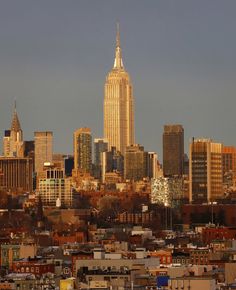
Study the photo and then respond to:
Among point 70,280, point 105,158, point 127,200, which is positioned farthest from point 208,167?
point 70,280

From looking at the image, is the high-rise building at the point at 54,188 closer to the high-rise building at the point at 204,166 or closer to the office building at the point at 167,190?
the office building at the point at 167,190

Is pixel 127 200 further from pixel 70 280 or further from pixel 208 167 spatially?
pixel 70 280

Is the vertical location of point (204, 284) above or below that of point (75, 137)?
below

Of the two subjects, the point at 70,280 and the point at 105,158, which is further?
the point at 105,158

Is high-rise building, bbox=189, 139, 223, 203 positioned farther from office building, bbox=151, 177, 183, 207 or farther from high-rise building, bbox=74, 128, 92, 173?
high-rise building, bbox=74, 128, 92, 173

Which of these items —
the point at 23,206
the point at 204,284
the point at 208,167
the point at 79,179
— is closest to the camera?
the point at 204,284

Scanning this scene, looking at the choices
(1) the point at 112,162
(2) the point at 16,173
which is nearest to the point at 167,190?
(2) the point at 16,173
